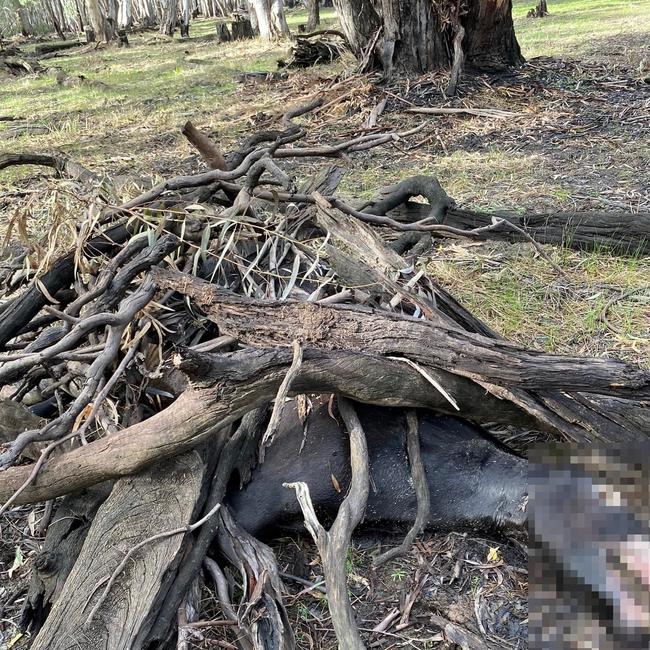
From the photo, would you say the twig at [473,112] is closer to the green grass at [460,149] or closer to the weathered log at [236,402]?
the green grass at [460,149]

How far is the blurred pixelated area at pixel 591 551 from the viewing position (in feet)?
4.38

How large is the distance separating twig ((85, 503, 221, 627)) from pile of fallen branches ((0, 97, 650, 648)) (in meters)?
0.01

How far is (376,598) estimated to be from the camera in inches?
73.5

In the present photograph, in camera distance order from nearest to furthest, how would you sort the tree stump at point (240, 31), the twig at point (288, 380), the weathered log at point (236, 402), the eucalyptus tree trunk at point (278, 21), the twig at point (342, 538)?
the twig at point (342, 538) → the twig at point (288, 380) → the weathered log at point (236, 402) → the eucalyptus tree trunk at point (278, 21) → the tree stump at point (240, 31)

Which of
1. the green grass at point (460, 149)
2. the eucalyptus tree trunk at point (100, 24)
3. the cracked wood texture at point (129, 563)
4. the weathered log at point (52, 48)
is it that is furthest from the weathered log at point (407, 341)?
the weathered log at point (52, 48)

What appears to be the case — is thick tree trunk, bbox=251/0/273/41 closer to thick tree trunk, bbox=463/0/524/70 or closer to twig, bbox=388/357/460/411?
thick tree trunk, bbox=463/0/524/70

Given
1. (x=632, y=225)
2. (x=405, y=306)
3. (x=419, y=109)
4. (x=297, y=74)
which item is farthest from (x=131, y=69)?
(x=405, y=306)

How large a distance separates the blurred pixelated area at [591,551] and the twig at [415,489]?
1.43ft

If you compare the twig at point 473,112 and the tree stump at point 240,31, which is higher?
the tree stump at point 240,31

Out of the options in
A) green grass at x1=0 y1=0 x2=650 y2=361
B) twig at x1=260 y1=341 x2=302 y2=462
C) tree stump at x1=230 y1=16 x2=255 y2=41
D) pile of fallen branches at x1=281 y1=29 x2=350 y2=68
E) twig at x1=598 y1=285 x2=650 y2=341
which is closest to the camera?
twig at x1=260 y1=341 x2=302 y2=462

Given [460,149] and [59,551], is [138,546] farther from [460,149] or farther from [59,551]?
[460,149]

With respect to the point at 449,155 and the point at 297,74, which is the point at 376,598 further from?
the point at 297,74

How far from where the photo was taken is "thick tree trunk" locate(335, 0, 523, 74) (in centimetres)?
805

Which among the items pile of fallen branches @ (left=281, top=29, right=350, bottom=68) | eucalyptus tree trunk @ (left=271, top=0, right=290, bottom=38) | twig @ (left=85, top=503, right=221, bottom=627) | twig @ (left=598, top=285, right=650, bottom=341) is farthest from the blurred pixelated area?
eucalyptus tree trunk @ (left=271, top=0, right=290, bottom=38)
